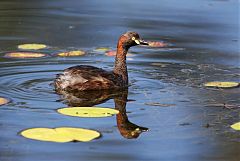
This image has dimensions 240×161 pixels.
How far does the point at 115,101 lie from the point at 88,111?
94 cm

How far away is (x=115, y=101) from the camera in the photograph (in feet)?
29.1

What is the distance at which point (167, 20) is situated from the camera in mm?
14969

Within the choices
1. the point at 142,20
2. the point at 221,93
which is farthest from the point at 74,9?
the point at 221,93

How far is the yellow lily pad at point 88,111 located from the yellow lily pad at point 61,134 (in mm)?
647

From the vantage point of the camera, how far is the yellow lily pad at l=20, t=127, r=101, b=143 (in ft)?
22.7

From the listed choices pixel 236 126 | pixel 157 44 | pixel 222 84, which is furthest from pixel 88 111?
pixel 157 44

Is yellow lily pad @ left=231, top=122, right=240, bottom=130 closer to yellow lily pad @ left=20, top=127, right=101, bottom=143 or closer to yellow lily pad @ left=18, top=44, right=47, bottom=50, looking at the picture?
yellow lily pad @ left=20, top=127, right=101, bottom=143

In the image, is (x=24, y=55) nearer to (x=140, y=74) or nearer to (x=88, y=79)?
(x=140, y=74)

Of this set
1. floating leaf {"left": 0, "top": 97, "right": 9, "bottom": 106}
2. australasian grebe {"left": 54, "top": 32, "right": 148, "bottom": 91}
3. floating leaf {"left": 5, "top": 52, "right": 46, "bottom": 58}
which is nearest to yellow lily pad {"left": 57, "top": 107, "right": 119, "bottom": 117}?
floating leaf {"left": 0, "top": 97, "right": 9, "bottom": 106}

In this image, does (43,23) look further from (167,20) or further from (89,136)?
(89,136)

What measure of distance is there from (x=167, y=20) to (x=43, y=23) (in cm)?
251

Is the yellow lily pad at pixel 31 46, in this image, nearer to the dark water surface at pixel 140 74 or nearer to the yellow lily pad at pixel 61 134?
the dark water surface at pixel 140 74

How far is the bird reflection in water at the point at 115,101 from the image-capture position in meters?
7.41

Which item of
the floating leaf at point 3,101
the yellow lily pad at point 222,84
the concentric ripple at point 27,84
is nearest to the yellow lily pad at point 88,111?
the concentric ripple at point 27,84
